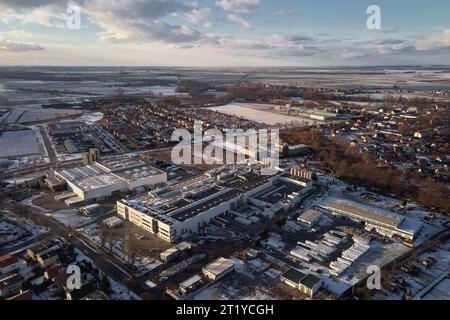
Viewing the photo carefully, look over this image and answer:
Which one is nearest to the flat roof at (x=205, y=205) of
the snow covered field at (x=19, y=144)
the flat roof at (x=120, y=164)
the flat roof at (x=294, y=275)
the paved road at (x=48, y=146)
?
the flat roof at (x=294, y=275)

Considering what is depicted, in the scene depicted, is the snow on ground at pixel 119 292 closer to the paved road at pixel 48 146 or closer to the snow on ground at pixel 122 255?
the snow on ground at pixel 122 255

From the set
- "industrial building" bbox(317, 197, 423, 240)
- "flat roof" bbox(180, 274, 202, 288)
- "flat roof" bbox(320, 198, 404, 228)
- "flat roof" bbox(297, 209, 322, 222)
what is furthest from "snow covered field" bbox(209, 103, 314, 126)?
"flat roof" bbox(180, 274, 202, 288)

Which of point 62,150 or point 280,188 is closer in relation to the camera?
point 280,188

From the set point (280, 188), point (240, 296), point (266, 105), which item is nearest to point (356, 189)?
point (280, 188)

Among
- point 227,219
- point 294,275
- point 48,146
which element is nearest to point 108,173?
point 227,219

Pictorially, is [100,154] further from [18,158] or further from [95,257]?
[95,257]

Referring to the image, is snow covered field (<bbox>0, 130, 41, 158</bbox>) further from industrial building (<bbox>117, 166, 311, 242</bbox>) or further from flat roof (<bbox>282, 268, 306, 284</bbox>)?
flat roof (<bbox>282, 268, 306, 284</bbox>)
